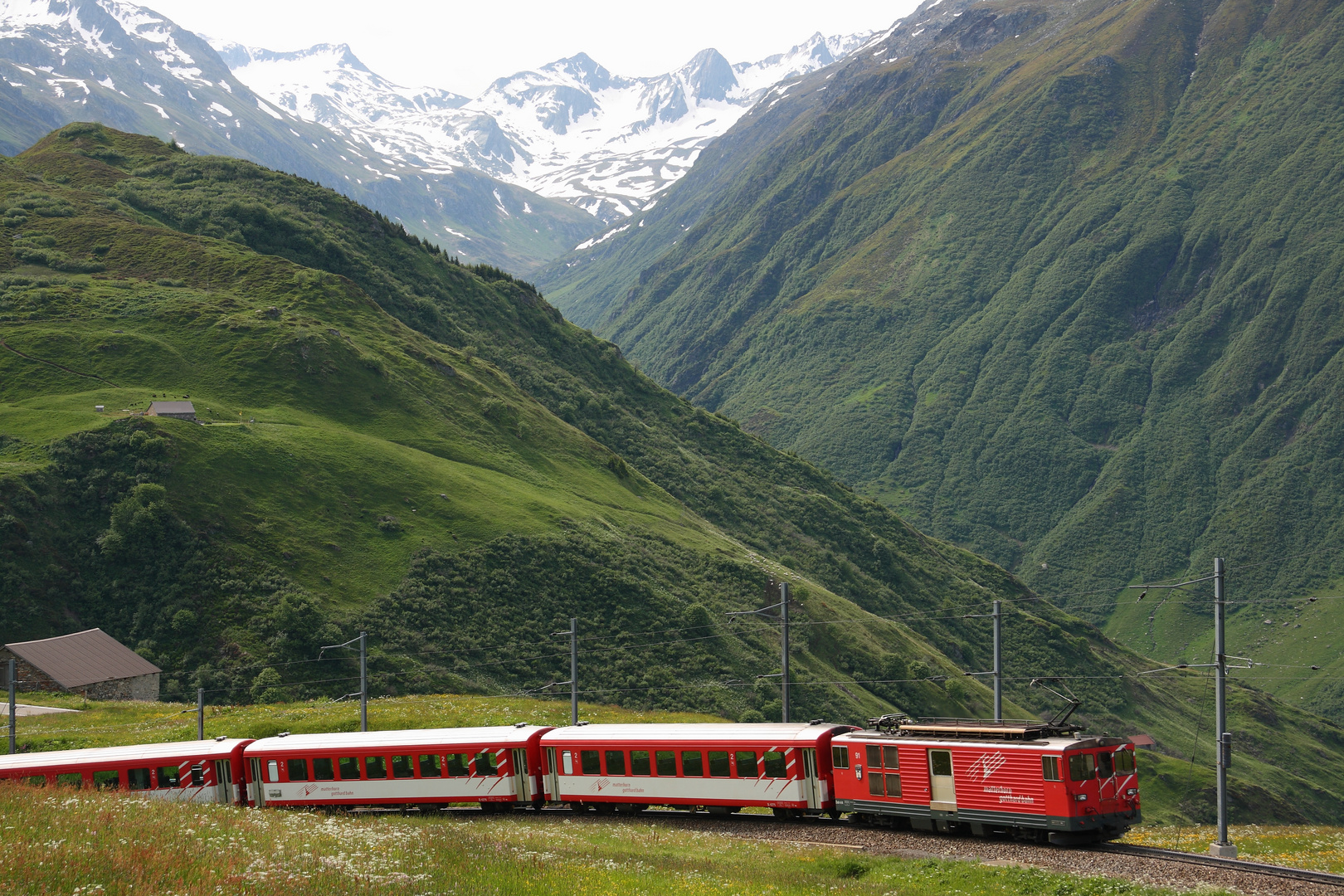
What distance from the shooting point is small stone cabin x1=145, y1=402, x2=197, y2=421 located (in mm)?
94312

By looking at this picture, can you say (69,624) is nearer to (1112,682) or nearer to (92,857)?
(92,857)

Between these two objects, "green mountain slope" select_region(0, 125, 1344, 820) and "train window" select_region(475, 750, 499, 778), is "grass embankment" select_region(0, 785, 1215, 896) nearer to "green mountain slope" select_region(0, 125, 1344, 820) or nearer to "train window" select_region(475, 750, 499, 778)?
"train window" select_region(475, 750, 499, 778)

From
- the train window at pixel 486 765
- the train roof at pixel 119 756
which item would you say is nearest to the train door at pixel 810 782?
the train window at pixel 486 765

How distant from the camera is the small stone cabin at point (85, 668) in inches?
2667

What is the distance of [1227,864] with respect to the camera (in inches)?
1078

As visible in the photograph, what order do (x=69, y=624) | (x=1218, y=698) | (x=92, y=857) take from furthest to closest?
(x=69, y=624), (x=1218, y=698), (x=92, y=857)

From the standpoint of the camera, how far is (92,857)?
64.2ft

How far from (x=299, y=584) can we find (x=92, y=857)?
6350cm

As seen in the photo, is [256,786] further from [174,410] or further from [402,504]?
[174,410]

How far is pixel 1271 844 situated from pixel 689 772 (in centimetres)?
2150

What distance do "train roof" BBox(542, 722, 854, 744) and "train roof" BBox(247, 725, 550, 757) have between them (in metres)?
A: 1.46

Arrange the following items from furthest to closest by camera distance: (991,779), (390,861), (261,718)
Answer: (261,718) < (991,779) < (390,861)

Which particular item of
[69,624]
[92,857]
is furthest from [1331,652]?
[92,857]

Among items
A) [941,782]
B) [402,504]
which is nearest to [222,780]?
[941,782]
